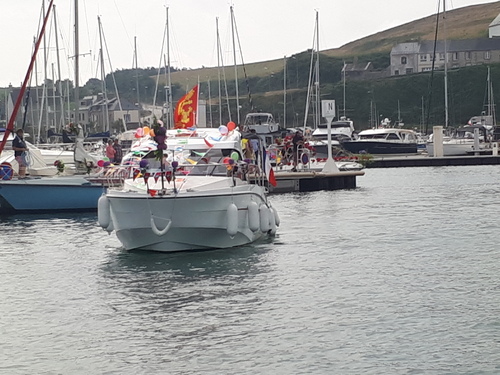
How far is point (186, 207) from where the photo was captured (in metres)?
24.6

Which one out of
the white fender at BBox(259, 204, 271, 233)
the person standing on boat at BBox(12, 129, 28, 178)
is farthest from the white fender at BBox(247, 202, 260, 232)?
the person standing on boat at BBox(12, 129, 28, 178)

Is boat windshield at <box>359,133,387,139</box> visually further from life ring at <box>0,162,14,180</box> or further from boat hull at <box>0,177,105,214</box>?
life ring at <box>0,162,14,180</box>

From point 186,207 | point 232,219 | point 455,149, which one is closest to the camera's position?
point 186,207

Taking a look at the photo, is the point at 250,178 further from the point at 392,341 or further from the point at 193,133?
the point at 392,341

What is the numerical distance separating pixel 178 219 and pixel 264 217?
3232 mm

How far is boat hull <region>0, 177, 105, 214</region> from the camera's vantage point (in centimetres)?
3762

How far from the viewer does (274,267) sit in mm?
24422

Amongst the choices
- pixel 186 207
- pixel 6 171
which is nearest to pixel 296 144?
pixel 6 171

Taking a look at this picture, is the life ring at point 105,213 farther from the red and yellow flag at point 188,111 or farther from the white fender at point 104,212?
the red and yellow flag at point 188,111

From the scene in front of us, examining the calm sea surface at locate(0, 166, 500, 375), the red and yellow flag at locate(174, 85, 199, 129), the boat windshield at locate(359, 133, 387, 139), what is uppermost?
the red and yellow flag at locate(174, 85, 199, 129)

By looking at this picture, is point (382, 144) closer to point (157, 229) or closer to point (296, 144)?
point (296, 144)

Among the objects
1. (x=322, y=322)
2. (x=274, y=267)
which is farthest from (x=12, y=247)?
(x=322, y=322)

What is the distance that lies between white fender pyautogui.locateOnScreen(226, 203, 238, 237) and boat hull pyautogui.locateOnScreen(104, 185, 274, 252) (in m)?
0.02

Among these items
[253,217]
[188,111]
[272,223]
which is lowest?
[272,223]
